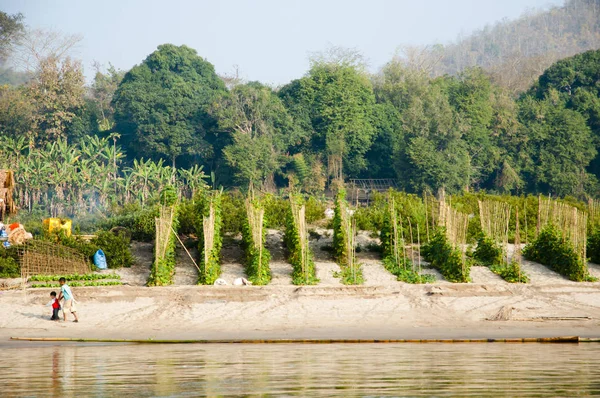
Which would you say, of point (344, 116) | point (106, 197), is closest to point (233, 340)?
point (106, 197)

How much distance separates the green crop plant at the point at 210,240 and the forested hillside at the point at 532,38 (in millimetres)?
89339

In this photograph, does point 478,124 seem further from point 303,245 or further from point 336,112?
point 303,245

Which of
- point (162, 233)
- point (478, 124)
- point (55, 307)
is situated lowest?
point (55, 307)

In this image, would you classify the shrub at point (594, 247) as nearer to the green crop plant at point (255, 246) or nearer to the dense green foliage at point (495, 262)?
the dense green foliage at point (495, 262)

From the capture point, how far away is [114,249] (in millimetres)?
22203

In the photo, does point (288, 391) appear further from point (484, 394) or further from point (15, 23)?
point (15, 23)

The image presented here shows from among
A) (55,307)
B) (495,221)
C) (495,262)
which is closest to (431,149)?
(495,221)

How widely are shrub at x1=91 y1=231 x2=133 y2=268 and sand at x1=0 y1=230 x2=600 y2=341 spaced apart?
150 cm

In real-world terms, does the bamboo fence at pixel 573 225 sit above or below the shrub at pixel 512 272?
above

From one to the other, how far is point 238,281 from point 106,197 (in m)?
24.1

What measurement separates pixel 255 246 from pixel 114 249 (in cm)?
336

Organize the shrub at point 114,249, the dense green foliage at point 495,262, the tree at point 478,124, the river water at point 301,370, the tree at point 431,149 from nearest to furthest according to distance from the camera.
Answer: the river water at point 301,370, the dense green foliage at point 495,262, the shrub at point 114,249, the tree at point 431,149, the tree at point 478,124

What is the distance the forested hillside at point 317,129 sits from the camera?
157 ft

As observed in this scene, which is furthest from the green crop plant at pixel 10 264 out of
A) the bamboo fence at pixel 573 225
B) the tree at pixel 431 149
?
the tree at pixel 431 149
